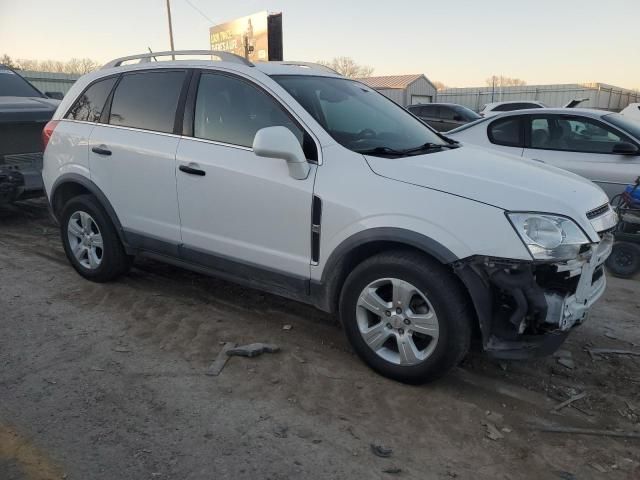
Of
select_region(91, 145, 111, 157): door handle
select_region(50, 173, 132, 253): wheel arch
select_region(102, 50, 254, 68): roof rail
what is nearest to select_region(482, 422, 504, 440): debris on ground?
select_region(102, 50, 254, 68): roof rail

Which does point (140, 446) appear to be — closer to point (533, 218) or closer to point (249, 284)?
point (249, 284)

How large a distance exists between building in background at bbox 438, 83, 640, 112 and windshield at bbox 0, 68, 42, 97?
30636mm

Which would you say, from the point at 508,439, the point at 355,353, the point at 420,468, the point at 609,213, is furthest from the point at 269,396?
the point at 609,213

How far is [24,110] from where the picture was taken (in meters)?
6.82

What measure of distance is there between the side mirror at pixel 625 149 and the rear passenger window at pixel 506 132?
1130mm

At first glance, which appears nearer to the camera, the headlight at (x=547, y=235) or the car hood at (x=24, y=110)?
the headlight at (x=547, y=235)

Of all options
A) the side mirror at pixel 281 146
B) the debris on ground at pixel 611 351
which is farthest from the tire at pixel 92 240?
the debris on ground at pixel 611 351

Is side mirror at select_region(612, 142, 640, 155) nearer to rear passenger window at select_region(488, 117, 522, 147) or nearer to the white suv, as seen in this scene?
rear passenger window at select_region(488, 117, 522, 147)

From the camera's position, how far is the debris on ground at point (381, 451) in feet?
8.46

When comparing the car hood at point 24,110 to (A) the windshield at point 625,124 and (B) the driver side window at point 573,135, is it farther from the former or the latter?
(A) the windshield at point 625,124

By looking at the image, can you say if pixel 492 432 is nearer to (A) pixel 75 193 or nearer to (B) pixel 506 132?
(A) pixel 75 193

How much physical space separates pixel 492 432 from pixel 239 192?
213 centimetres

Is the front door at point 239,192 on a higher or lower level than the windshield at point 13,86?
lower

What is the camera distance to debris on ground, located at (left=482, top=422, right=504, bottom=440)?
274 centimetres
